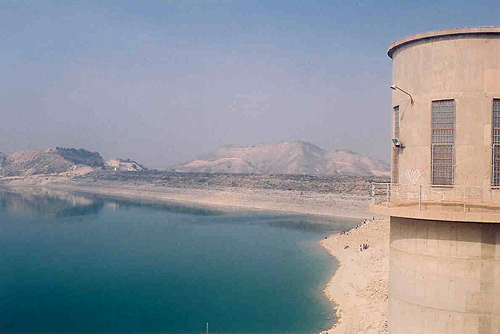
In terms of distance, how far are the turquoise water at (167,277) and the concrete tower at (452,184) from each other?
570 inches

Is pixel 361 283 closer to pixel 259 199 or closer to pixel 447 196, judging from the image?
pixel 447 196

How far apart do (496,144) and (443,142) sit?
3.40ft

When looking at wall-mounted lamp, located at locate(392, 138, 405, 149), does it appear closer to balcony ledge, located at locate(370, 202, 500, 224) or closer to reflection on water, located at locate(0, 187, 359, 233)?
balcony ledge, located at locate(370, 202, 500, 224)

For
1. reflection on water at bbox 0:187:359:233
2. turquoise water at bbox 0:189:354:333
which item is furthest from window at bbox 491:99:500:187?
reflection on water at bbox 0:187:359:233

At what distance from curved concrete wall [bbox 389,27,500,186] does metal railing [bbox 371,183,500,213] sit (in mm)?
170

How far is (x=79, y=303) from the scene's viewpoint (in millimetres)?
28672

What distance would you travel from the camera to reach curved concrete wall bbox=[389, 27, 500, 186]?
941 cm

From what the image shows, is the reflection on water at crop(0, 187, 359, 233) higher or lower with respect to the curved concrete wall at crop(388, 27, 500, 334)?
lower

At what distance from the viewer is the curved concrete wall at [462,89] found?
30.9ft

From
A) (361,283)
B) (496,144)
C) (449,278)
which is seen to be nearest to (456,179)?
(496,144)

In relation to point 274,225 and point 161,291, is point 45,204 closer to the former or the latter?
point 274,225

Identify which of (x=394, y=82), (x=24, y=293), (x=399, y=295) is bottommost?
(x=24, y=293)

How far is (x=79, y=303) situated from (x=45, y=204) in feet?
291

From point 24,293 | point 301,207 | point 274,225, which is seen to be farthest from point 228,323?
point 301,207
